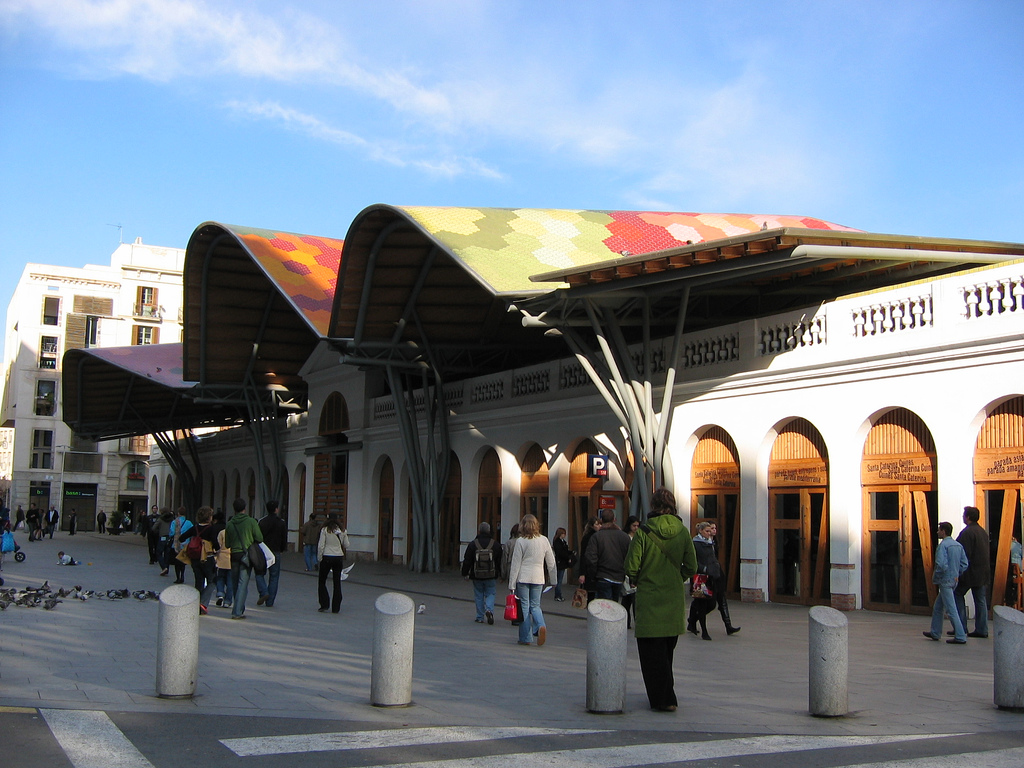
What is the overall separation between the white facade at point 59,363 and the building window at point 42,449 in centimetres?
7

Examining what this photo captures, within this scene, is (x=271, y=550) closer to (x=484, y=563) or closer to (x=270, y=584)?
(x=270, y=584)

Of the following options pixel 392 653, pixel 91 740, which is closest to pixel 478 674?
pixel 392 653

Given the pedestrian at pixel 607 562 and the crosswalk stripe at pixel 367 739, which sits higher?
the pedestrian at pixel 607 562

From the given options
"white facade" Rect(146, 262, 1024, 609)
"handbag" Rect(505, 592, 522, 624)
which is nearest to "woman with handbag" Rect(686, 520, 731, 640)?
"handbag" Rect(505, 592, 522, 624)

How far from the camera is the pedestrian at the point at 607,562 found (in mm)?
13750

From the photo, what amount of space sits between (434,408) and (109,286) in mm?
57326

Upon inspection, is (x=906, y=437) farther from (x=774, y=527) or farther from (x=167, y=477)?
(x=167, y=477)

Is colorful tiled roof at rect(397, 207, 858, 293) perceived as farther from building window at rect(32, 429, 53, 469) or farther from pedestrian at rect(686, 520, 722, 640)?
building window at rect(32, 429, 53, 469)

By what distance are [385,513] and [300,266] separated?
29.9 ft

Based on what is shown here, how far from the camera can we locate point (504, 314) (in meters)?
30.1

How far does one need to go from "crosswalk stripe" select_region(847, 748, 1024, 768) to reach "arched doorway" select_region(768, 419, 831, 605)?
1213cm

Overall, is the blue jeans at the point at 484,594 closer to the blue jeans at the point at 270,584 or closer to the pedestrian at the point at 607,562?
the pedestrian at the point at 607,562

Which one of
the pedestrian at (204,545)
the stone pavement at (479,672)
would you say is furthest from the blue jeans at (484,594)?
the pedestrian at (204,545)

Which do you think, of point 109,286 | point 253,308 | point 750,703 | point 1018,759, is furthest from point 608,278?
point 109,286
